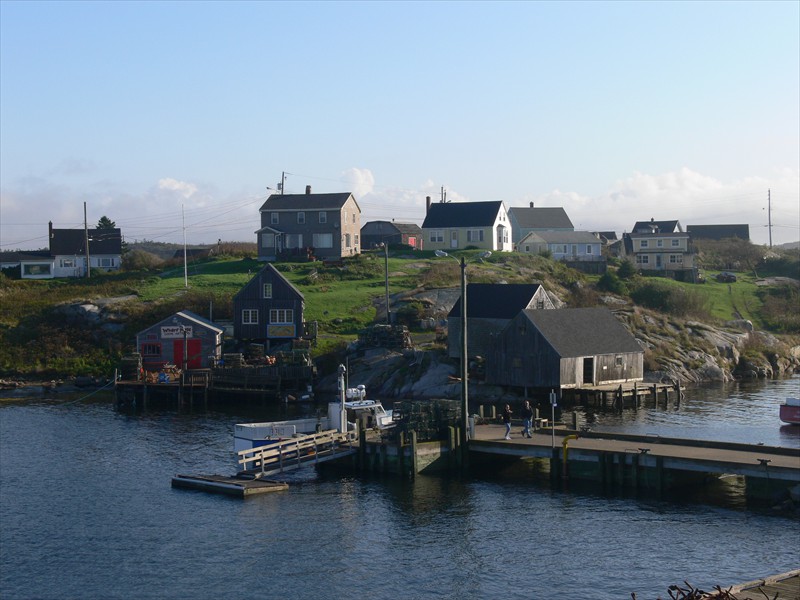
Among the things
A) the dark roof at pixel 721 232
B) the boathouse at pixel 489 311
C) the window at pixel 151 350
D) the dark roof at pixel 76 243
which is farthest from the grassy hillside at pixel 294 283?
the dark roof at pixel 721 232

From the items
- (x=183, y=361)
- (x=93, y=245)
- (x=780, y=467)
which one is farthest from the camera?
(x=93, y=245)

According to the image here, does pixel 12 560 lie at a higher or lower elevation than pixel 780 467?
lower

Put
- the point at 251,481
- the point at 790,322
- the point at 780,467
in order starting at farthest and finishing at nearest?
the point at 790,322, the point at 251,481, the point at 780,467

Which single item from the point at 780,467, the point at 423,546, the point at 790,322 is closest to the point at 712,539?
the point at 780,467

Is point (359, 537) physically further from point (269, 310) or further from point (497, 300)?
point (269, 310)

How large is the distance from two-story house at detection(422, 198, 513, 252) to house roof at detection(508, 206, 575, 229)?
18.1 m

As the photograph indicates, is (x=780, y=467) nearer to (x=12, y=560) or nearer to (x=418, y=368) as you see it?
(x=12, y=560)

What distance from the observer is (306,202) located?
10950 cm

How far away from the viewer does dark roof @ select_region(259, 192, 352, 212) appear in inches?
4257

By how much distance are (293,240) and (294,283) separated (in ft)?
51.0

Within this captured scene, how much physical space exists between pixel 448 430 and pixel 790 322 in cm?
6293

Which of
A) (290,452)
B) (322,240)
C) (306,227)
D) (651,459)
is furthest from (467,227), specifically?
(651,459)

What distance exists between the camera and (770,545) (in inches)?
1237

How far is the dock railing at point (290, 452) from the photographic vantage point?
41.8 metres
